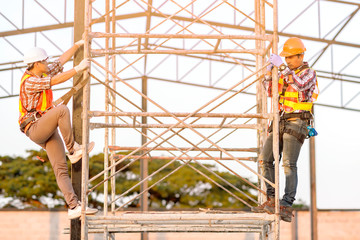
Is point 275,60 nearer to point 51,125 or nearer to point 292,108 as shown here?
point 292,108

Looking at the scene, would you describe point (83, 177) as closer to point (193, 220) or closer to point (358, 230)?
point (193, 220)

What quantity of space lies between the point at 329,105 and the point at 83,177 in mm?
12974

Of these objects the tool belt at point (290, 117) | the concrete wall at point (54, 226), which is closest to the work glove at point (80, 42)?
the tool belt at point (290, 117)

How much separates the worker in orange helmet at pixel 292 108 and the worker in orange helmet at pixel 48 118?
2527 mm

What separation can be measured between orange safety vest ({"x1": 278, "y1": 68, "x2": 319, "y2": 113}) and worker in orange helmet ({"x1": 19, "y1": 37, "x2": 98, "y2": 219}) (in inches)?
104

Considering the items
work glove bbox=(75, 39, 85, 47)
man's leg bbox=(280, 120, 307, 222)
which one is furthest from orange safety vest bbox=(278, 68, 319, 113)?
work glove bbox=(75, 39, 85, 47)

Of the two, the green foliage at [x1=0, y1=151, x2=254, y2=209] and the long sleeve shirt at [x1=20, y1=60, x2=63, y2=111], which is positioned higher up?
the long sleeve shirt at [x1=20, y1=60, x2=63, y2=111]

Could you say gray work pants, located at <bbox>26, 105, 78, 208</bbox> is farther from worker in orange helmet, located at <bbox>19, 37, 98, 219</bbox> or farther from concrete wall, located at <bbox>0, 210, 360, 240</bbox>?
concrete wall, located at <bbox>0, 210, 360, 240</bbox>

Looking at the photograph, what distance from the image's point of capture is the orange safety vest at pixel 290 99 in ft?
26.5

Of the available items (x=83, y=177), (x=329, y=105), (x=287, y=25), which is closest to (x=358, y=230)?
(x=329, y=105)

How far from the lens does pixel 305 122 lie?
812 centimetres

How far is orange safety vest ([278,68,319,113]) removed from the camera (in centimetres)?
809

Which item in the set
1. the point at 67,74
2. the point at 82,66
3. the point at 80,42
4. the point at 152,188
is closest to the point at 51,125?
the point at 67,74

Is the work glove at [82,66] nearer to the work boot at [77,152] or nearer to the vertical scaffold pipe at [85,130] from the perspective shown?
the vertical scaffold pipe at [85,130]
